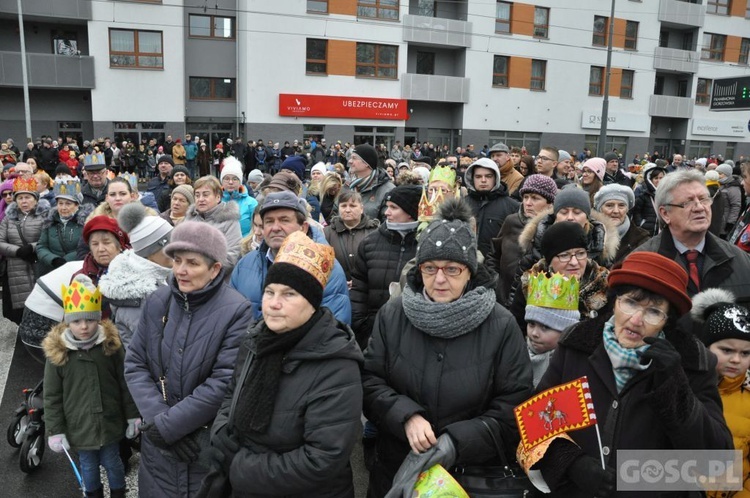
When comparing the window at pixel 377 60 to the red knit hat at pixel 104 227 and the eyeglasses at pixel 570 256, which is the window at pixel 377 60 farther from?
the eyeglasses at pixel 570 256

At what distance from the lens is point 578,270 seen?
326cm

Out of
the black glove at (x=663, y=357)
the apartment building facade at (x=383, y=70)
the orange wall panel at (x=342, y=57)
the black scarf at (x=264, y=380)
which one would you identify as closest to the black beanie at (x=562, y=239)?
the black glove at (x=663, y=357)

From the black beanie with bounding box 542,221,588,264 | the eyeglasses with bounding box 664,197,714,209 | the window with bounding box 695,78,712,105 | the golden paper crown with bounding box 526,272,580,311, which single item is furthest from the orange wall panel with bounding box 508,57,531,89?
the golden paper crown with bounding box 526,272,580,311

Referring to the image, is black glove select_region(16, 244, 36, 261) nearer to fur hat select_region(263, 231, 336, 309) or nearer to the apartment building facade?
fur hat select_region(263, 231, 336, 309)

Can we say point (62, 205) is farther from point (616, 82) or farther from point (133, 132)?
point (616, 82)

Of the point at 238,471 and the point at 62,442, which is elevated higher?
the point at 238,471

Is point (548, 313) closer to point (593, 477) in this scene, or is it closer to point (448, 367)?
point (448, 367)

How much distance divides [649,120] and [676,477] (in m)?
37.9

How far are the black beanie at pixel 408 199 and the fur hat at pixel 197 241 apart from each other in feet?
4.84

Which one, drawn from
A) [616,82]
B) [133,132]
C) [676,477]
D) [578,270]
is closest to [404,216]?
[578,270]

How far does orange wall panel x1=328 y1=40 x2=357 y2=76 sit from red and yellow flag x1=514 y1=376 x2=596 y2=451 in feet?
90.3

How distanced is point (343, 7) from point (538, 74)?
12.3 meters

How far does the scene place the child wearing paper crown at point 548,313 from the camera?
291 cm

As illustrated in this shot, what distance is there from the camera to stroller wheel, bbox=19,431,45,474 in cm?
414
